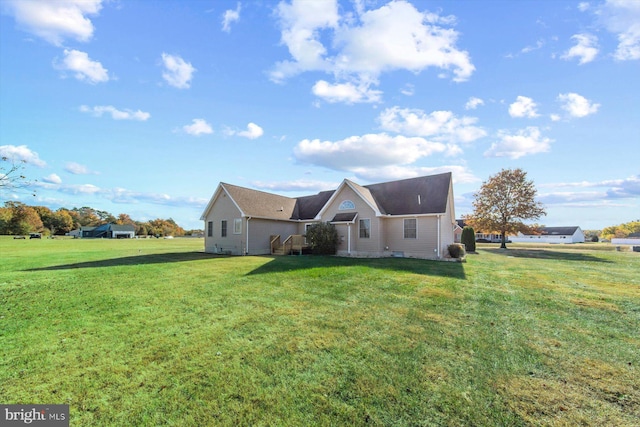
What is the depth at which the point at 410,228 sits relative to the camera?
60.3ft

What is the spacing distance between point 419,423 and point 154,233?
4479 inches

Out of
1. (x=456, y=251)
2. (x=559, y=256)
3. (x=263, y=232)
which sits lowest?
(x=559, y=256)

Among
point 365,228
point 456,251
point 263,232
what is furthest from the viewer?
point 263,232

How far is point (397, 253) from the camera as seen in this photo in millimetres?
18641

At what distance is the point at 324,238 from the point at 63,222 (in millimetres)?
107636

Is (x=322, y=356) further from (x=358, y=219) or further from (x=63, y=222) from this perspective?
(x=63, y=222)

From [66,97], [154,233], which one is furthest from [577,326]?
[154,233]

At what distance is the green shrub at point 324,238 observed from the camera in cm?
1938

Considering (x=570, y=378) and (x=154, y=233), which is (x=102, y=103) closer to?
(x=570, y=378)

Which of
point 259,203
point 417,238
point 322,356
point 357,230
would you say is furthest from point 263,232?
point 322,356

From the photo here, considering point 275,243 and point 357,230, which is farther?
point 275,243

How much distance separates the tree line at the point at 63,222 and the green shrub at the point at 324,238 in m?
67.5
